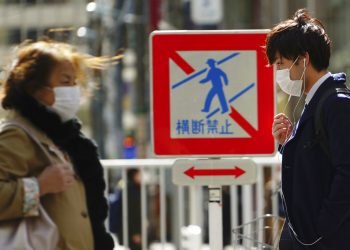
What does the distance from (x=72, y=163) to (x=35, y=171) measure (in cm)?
23

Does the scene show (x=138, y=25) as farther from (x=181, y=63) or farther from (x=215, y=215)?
(x=215, y=215)

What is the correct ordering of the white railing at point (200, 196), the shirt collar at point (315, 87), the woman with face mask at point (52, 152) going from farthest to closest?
the white railing at point (200, 196)
the shirt collar at point (315, 87)
the woman with face mask at point (52, 152)

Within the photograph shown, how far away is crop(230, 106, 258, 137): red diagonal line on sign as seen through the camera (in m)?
5.17

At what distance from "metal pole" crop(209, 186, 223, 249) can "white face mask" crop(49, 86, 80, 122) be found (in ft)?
4.30

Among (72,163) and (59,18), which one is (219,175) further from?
(59,18)

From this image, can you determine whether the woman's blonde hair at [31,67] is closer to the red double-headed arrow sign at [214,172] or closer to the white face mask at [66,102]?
the white face mask at [66,102]

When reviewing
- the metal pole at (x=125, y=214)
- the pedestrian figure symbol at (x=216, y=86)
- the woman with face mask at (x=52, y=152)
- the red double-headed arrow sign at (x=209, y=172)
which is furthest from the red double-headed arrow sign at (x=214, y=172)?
the metal pole at (x=125, y=214)

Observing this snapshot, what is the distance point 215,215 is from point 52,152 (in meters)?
1.42

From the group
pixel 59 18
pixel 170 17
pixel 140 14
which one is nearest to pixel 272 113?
pixel 140 14

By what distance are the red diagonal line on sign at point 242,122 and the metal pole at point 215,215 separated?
0.34m

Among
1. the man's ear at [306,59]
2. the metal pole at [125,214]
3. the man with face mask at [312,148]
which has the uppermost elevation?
the man's ear at [306,59]

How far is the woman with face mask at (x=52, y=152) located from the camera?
3848 mm

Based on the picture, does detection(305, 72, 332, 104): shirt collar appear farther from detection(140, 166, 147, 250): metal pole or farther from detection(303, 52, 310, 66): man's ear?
detection(140, 166, 147, 250): metal pole

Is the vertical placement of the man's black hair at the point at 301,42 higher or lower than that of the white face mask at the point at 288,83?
higher
